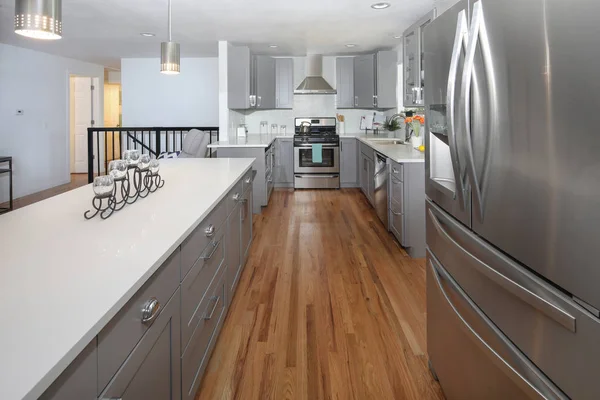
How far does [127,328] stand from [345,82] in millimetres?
7481

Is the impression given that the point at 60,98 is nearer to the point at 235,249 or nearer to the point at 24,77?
the point at 24,77

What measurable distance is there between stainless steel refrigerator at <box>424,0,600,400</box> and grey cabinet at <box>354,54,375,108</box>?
20.0ft

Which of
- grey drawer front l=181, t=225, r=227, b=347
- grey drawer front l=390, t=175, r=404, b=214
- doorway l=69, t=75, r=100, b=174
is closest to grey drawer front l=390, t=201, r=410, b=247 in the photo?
grey drawer front l=390, t=175, r=404, b=214

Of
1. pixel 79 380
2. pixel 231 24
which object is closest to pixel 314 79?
pixel 231 24

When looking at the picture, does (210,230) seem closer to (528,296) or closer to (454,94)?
(454,94)

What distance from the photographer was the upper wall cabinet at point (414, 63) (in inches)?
176

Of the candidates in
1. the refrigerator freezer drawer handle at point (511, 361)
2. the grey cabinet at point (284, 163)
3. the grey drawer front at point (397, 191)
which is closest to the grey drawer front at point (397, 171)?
the grey drawer front at point (397, 191)

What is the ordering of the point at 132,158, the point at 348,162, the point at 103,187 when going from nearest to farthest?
the point at 103,187
the point at 132,158
the point at 348,162

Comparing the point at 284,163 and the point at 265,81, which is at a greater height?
the point at 265,81

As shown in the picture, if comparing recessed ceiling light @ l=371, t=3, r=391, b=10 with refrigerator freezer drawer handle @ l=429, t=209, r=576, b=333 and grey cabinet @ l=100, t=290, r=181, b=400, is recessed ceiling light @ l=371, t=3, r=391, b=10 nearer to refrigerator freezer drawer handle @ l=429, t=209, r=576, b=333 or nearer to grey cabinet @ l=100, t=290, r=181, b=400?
refrigerator freezer drawer handle @ l=429, t=209, r=576, b=333

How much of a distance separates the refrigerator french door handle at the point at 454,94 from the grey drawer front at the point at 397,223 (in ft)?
8.71

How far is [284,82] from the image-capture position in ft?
26.9

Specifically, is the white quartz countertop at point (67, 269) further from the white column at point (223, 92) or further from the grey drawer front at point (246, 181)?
the white column at point (223, 92)

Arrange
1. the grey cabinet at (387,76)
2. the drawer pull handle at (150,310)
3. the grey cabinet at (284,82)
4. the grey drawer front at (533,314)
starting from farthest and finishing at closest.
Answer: the grey cabinet at (284,82) → the grey cabinet at (387,76) → the drawer pull handle at (150,310) → the grey drawer front at (533,314)
